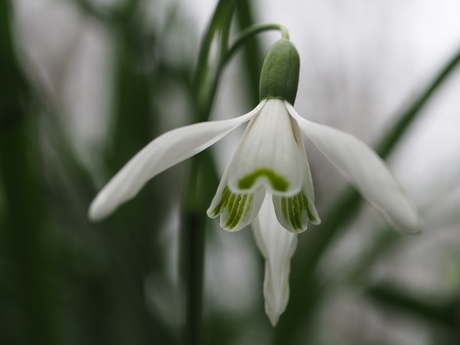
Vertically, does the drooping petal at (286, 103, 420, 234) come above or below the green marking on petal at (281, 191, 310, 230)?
above

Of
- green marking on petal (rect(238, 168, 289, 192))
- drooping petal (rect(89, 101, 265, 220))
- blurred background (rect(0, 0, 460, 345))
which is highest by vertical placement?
drooping petal (rect(89, 101, 265, 220))

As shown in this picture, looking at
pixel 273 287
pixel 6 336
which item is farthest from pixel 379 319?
pixel 273 287

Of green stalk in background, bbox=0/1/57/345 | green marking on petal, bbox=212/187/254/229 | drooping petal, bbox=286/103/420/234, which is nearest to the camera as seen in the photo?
drooping petal, bbox=286/103/420/234

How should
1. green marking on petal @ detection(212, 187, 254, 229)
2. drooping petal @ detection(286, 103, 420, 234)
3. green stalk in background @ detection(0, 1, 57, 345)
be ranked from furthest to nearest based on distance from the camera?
1. green stalk in background @ detection(0, 1, 57, 345)
2. green marking on petal @ detection(212, 187, 254, 229)
3. drooping petal @ detection(286, 103, 420, 234)

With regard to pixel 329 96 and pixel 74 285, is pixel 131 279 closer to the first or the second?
pixel 74 285

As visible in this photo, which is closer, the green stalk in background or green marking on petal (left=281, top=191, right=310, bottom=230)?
green marking on petal (left=281, top=191, right=310, bottom=230)

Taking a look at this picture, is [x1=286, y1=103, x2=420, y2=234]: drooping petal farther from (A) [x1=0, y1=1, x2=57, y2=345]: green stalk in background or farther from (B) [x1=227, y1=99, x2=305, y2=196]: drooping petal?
(A) [x1=0, y1=1, x2=57, y2=345]: green stalk in background

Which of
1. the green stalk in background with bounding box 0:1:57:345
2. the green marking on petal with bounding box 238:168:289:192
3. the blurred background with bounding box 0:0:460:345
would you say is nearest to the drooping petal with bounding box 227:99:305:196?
the green marking on petal with bounding box 238:168:289:192

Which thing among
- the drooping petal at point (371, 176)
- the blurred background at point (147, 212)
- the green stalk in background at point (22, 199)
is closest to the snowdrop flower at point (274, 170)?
the drooping petal at point (371, 176)
